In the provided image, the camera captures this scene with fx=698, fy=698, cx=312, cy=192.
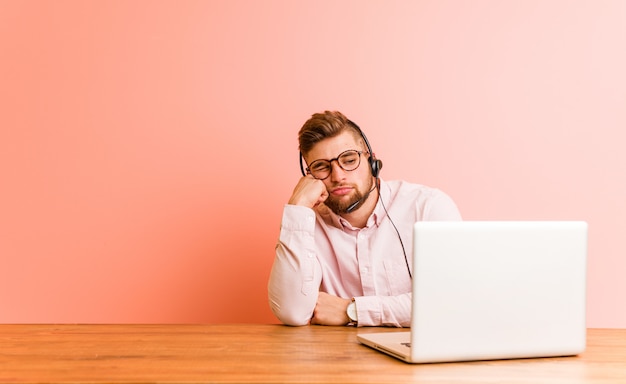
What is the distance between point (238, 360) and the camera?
1543 mm

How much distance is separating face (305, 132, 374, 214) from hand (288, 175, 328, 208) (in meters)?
0.07

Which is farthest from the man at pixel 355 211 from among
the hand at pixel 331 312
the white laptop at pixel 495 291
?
the white laptop at pixel 495 291

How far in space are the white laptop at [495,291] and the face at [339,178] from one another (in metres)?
0.99

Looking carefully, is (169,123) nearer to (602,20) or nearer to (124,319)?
(124,319)

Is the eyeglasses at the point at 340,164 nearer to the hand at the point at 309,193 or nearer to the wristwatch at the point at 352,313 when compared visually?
the hand at the point at 309,193

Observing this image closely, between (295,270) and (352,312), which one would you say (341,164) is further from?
(352,312)

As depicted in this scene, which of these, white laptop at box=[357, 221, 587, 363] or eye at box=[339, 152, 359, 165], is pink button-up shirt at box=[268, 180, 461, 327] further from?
white laptop at box=[357, 221, 587, 363]

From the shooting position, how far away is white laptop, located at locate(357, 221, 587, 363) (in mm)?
1479

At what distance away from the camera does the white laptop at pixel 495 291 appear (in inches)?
58.2

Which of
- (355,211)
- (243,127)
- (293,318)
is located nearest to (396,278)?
(355,211)

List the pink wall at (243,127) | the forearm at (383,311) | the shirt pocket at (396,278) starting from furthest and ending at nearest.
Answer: the pink wall at (243,127)
the shirt pocket at (396,278)
the forearm at (383,311)

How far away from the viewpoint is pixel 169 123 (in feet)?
9.71

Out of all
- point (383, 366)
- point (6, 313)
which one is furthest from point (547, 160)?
point (6, 313)

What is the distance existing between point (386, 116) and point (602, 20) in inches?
40.3
